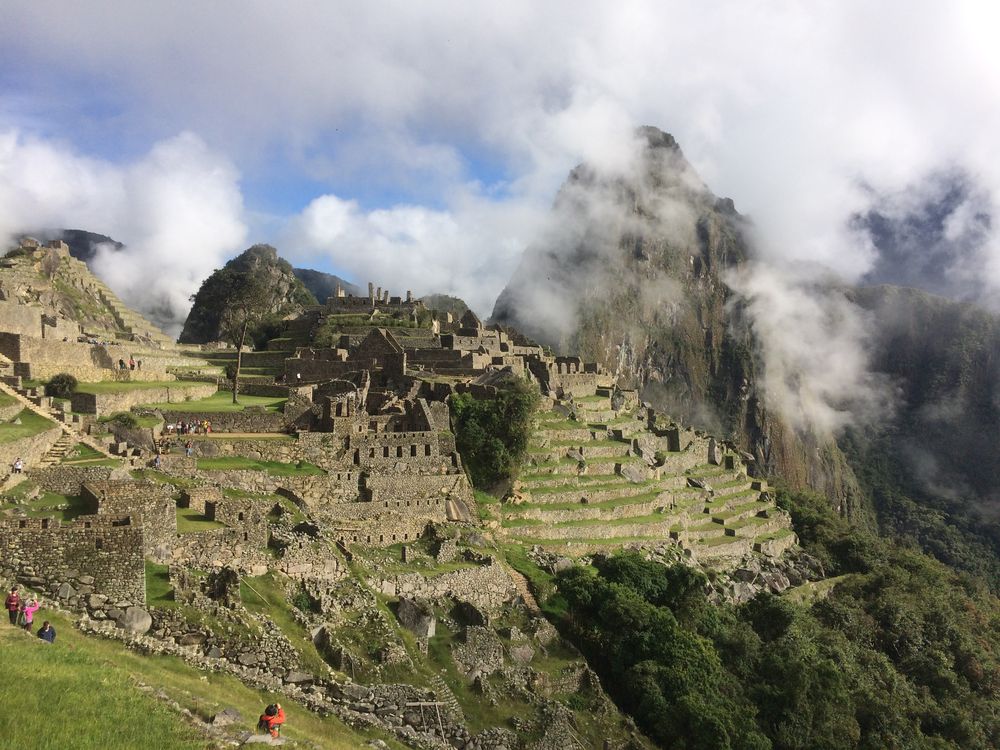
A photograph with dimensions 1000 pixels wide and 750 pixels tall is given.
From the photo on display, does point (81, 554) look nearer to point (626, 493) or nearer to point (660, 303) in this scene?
point (626, 493)

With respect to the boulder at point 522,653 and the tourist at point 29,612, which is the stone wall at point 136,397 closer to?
the tourist at point 29,612

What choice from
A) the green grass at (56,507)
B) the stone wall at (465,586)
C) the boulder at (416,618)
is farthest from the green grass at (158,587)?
the boulder at (416,618)

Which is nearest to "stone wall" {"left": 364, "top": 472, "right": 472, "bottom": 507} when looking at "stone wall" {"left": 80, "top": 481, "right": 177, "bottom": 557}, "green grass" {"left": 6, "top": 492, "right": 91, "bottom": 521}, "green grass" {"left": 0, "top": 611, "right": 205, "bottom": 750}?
"stone wall" {"left": 80, "top": 481, "right": 177, "bottom": 557}

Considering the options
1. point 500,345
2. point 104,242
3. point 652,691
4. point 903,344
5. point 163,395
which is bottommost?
point 652,691

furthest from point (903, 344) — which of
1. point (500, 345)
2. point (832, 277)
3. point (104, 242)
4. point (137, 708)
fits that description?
point (137, 708)

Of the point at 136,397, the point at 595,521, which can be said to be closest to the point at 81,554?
the point at 136,397

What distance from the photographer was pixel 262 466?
2186 cm

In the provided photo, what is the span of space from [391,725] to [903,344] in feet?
656

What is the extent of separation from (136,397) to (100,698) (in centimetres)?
1839

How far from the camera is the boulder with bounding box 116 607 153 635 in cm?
1236

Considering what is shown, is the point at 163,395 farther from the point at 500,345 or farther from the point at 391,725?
the point at 500,345

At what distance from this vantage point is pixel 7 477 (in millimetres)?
15117

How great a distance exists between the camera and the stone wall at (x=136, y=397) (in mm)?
22609

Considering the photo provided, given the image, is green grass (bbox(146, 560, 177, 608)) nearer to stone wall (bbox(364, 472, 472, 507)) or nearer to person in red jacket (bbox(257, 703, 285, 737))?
person in red jacket (bbox(257, 703, 285, 737))
